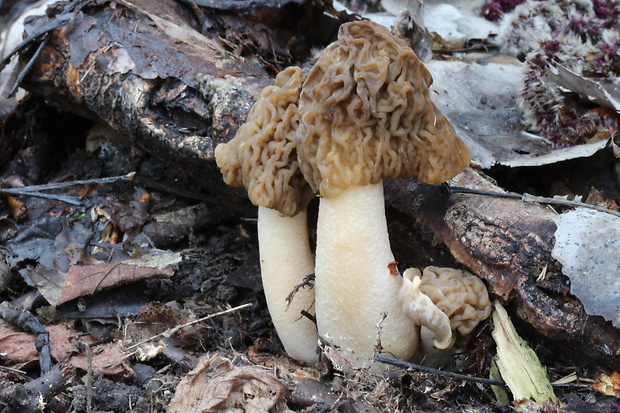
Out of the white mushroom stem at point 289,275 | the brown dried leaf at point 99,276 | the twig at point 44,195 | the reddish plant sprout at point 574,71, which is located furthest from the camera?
the twig at point 44,195

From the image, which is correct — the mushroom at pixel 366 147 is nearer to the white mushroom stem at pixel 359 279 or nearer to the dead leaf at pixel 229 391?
the white mushroom stem at pixel 359 279

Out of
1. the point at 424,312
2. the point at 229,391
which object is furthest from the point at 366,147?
the point at 229,391

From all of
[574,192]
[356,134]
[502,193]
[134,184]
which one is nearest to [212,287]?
[134,184]

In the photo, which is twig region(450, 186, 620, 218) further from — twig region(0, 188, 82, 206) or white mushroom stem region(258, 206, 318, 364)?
twig region(0, 188, 82, 206)

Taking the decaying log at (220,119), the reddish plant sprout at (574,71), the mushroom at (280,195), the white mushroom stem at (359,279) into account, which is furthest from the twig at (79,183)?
the reddish plant sprout at (574,71)

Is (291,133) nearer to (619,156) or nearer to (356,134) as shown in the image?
(356,134)

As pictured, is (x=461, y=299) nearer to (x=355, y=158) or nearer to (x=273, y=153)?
(x=355, y=158)

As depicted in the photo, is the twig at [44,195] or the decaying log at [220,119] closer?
the decaying log at [220,119]

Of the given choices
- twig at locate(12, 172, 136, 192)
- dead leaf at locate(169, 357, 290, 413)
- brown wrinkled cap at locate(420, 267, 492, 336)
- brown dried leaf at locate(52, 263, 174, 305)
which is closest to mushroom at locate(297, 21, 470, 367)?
brown wrinkled cap at locate(420, 267, 492, 336)
